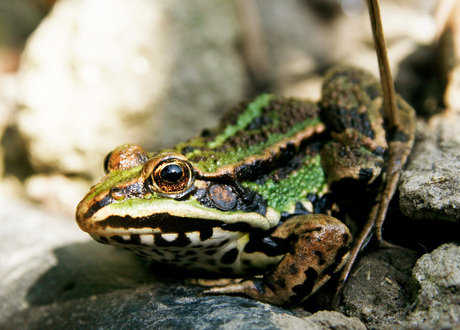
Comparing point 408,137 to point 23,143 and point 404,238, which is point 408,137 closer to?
point 404,238

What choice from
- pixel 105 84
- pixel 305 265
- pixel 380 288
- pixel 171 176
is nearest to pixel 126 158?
pixel 171 176

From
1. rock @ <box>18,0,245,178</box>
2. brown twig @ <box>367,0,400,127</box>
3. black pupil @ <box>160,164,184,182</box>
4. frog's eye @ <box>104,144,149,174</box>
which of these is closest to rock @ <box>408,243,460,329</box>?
brown twig @ <box>367,0,400,127</box>

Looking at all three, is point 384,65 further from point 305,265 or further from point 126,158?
point 126,158

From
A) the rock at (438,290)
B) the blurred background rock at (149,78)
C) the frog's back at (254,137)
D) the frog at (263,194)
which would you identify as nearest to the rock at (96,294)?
the blurred background rock at (149,78)

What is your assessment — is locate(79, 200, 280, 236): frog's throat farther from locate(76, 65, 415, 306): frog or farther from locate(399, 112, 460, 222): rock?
locate(399, 112, 460, 222): rock

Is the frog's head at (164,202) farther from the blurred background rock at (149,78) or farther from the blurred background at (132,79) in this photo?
the blurred background at (132,79)

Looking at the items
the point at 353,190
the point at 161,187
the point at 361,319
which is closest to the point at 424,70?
the point at 353,190
